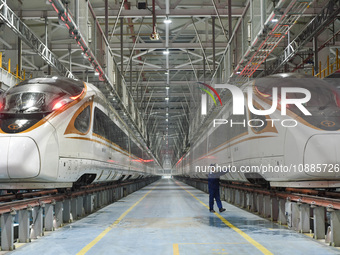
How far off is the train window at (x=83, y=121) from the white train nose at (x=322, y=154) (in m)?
5.67

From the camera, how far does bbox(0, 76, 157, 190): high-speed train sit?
9.77m

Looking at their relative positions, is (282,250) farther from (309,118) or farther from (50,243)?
(50,243)

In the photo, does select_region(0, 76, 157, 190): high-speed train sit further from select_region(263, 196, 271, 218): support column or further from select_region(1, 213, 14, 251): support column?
select_region(263, 196, 271, 218): support column

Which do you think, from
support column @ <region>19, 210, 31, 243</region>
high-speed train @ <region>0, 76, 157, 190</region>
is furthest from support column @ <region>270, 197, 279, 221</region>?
support column @ <region>19, 210, 31, 243</region>

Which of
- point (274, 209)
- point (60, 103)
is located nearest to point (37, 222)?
point (60, 103)

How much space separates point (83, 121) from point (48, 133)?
1910mm

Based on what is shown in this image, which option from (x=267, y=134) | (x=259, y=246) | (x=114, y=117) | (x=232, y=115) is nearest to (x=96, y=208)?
(x=114, y=117)

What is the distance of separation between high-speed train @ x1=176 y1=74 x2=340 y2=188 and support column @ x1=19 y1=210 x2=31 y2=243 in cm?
544

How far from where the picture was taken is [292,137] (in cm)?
963

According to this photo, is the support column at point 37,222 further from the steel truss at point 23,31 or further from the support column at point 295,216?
the steel truss at point 23,31

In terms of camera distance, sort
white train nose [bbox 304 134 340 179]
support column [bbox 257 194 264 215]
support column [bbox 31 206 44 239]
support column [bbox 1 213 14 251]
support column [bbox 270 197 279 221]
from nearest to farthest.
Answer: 1. support column [bbox 1 213 14 251]
2. white train nose [bbox 304 134 340 179]
3. support column [bbox 31 206 44 239]
4. support column [bbox 270 197 279 221]
5. support column [bbox 257 194 264 215]

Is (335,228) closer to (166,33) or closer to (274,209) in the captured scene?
(274,209)

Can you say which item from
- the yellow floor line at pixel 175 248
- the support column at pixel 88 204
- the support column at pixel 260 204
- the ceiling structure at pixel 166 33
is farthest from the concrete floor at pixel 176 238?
the ceiling structure at pixel 166 33

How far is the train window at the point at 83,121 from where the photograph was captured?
11.7m
